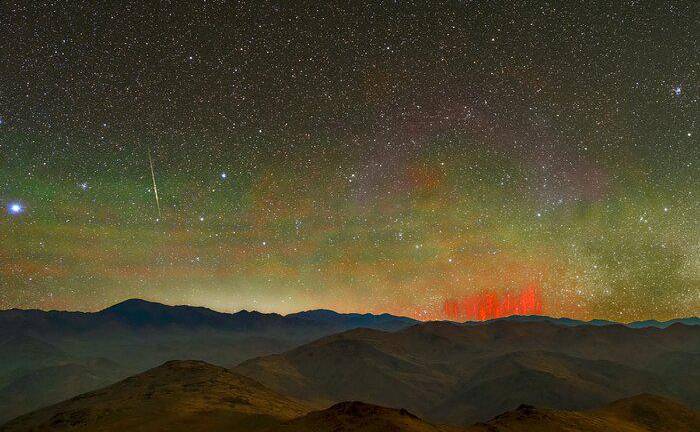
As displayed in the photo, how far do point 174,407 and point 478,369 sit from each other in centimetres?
9025

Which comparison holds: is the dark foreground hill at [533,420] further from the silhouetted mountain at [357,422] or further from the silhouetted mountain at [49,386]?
the silhouetted mountain at [49,386]

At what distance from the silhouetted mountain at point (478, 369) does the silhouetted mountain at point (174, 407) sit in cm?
3772

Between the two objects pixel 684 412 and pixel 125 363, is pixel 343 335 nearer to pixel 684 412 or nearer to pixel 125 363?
pixel 125 363

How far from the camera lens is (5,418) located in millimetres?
82562

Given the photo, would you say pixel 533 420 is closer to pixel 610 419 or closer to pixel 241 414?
pixel 610 419

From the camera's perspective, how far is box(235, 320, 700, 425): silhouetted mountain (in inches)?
3410

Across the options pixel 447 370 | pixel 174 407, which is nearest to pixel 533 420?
pixel 174 407

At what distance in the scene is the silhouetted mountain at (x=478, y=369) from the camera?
284 feet

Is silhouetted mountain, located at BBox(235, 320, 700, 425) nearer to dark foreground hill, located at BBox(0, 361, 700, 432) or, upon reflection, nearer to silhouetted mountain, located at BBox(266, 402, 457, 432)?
dark foreground hill, located at BBox(0, 361, 700, 432)

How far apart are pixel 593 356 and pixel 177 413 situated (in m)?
139

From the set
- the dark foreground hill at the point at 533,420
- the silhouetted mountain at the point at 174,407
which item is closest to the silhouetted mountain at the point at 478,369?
the dark foreground hill at the point at 533,420

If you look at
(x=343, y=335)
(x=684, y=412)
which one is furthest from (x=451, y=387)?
(x=684, y=412)

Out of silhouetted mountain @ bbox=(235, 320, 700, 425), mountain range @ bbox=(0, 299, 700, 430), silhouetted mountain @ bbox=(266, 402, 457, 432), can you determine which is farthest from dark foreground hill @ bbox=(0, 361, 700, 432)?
silhouetted mountain @ bbox=(235, 320, 700, 425)

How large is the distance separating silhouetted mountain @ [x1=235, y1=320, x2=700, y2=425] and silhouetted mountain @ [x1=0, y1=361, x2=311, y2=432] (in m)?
37.7
